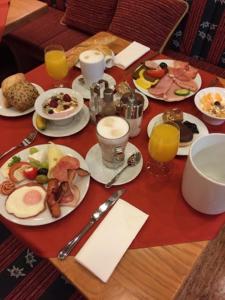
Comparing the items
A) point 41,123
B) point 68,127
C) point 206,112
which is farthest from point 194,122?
point 41,123

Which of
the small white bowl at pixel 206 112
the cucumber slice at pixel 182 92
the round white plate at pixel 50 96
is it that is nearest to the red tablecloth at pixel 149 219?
the round white plate at pixel 50 96

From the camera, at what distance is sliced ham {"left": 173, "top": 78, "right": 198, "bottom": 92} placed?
4.33 feet

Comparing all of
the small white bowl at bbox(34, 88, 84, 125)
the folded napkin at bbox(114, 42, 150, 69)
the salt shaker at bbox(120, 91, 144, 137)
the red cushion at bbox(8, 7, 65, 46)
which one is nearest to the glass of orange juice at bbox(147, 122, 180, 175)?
the salt shaker at bbox(120, 91, 144, 137)

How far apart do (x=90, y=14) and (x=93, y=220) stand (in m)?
1.93

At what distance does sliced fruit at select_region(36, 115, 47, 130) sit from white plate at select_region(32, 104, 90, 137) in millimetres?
13

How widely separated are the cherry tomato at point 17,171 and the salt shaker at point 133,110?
1.29ft

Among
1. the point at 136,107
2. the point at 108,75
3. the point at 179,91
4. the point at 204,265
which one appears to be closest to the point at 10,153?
the point at 136,107

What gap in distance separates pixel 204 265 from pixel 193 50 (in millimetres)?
1451

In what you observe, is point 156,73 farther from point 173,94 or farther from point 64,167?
point 64,167

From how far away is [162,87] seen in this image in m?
1.33

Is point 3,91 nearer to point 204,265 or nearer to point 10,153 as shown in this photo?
point 10,153

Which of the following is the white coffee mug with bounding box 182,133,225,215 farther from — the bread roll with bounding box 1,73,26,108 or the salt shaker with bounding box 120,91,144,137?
the bread roll with bounding box 1,73,26,108

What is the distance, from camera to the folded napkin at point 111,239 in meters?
0.79

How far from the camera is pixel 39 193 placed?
3.06 feet
